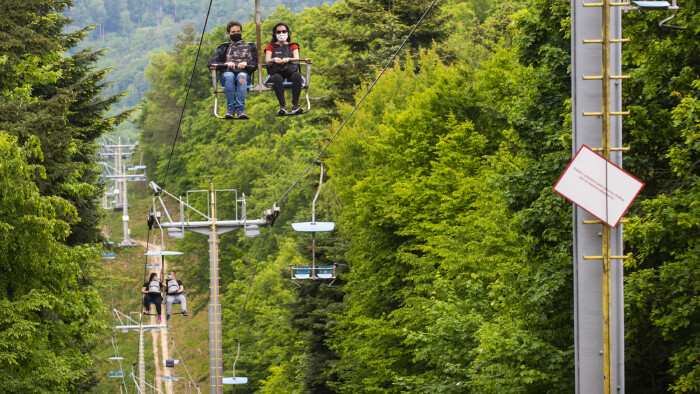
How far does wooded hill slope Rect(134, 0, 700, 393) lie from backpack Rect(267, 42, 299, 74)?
4926 millimetres

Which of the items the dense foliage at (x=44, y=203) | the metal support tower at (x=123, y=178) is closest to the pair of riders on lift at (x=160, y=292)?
the dense foliage at (x=44, y=203)

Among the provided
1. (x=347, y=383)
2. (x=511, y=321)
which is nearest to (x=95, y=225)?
(x=347, y=383)

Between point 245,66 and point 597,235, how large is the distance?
29.8 ft

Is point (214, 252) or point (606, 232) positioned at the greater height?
point (606, 232)

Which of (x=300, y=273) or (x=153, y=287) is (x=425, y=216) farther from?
(x=153, y=287)

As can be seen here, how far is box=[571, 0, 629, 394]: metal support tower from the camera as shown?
27.2 feet

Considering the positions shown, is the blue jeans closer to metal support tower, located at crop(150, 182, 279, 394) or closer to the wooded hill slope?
the wooded hill slope

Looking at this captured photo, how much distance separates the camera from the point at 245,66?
643 inches

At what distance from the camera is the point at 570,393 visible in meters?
18.6

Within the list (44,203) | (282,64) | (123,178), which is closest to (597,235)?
(282,64)

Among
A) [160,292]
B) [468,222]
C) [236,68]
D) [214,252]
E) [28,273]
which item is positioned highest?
[236,68]

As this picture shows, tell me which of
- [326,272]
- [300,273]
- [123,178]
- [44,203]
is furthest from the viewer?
[123,178]

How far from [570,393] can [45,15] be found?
22409 millimetres

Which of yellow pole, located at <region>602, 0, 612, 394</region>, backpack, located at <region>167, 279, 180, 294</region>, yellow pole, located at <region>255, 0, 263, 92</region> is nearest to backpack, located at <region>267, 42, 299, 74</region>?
yellow pole, located at <region>255, 0, 263, 92</region>
